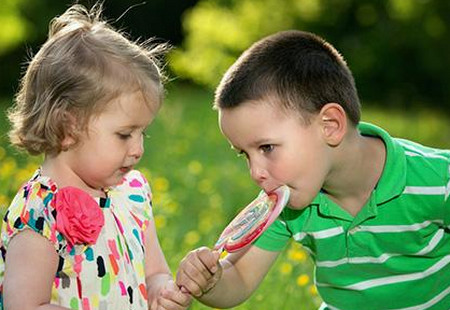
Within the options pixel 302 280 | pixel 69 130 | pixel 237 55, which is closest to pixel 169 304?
pixel 69 130

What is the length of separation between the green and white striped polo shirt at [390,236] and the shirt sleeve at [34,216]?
102 centimetres

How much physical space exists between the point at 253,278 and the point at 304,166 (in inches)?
23.8

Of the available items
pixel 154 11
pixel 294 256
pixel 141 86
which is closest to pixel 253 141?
pixel 141 86

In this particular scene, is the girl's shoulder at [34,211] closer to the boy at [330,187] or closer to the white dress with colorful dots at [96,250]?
the white dress with colorful dots at [96,250]

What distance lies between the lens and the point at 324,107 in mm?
3676

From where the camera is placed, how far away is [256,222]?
3592 mm

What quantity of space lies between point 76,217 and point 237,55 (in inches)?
545

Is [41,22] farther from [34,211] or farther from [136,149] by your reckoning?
[34,211]

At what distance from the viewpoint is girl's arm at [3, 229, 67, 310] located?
308 centimetres

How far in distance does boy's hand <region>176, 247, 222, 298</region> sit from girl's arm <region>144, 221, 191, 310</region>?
0.03 metres

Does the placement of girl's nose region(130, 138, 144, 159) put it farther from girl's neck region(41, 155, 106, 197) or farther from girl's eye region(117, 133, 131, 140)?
girl's neck region(41, 155, 106, 197)

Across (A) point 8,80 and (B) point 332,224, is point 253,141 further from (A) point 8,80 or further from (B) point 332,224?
(A) point 8,80

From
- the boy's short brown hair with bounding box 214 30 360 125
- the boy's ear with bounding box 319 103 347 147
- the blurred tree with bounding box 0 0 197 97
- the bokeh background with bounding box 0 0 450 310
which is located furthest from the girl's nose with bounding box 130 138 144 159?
the blurred tree with bounding box 0 0 197 97

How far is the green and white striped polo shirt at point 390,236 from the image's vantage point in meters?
3.78
